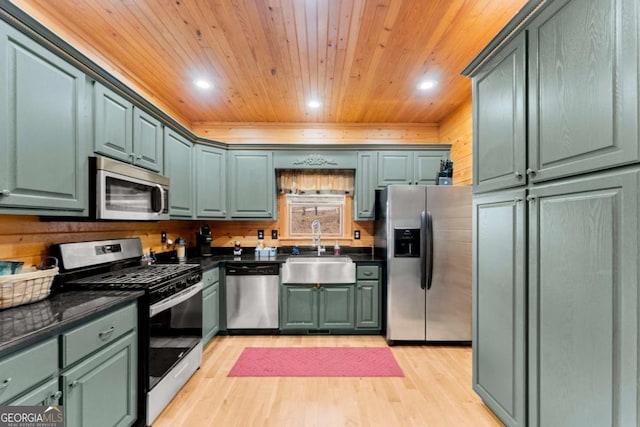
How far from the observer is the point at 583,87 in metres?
1.17

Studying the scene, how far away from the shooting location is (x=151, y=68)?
261 cm

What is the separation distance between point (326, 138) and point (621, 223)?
3.38m

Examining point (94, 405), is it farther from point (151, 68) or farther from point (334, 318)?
point (151, 68)

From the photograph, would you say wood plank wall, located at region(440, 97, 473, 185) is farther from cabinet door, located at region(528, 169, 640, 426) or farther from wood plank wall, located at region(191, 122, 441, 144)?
cabinet door, located at region(528, 169, 640, 426)

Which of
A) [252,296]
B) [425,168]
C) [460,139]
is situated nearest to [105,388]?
[252,296]

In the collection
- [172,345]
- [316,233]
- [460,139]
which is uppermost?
[460,139]

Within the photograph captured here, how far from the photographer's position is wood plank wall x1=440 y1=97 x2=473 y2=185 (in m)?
3.23

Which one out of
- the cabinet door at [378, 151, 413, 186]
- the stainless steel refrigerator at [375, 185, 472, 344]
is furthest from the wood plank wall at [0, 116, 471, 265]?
the stainless steel refrigerator at [375, 185, 472, 344]

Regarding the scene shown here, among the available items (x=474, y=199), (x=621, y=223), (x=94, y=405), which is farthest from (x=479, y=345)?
(x=94, y=405)

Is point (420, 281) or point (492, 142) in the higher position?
point (492, 142)

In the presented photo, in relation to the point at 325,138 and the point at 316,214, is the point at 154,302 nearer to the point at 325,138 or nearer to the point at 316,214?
the point at 316,214

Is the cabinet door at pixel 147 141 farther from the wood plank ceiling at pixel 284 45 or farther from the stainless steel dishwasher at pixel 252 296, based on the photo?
the stainless steel dishwasher at pixel 252 296

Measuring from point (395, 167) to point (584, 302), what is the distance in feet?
9.06

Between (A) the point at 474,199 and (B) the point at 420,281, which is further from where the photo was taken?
(B) the point at 420,281
